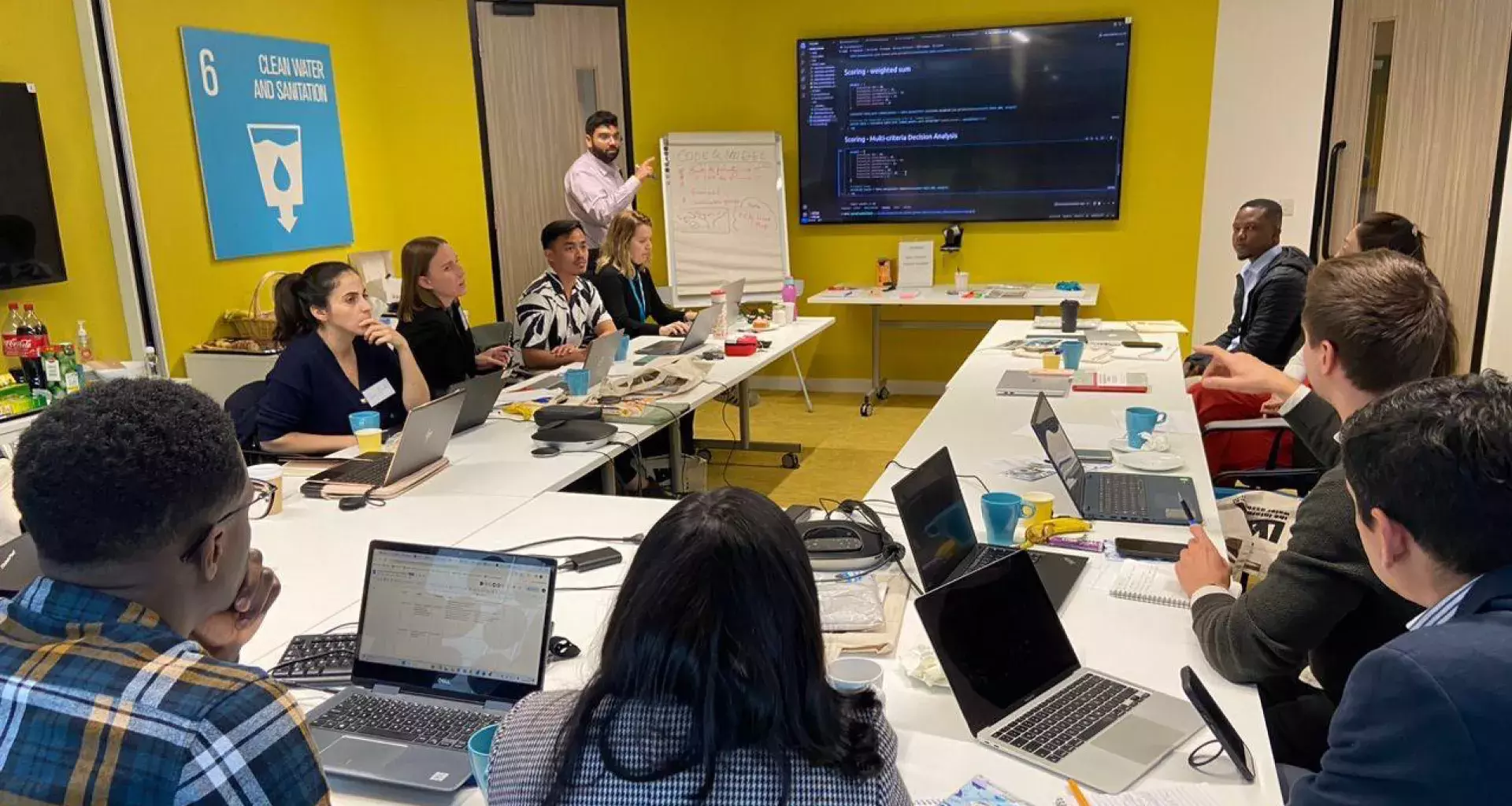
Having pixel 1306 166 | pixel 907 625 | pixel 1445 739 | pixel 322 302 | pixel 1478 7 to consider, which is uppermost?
pixel 1478 7

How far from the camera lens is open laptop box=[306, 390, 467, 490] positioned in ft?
8.54

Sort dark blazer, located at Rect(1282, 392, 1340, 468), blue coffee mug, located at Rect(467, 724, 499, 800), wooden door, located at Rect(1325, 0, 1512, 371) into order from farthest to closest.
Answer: wooden door, located at Rect(1325, 0, 1512, 371), dark blazer, located at Rect(1282, 392, 1340, 468), blue coffee mug, located at Rect(467, 724, 499, 800)

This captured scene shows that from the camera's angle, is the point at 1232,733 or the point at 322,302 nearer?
the point at 1232,733

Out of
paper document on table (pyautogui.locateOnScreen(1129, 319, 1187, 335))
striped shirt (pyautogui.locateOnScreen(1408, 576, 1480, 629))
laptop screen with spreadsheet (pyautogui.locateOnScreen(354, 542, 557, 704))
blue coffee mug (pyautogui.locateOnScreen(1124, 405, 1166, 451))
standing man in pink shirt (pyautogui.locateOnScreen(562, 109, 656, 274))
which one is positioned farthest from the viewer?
standing man in pink shirt (pyautogui.locateOnScreen(562, 109, 656, 274))

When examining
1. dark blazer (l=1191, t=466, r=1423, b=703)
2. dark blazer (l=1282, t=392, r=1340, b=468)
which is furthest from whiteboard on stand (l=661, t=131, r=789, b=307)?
dark blazer (l=1191, t=466, r=1423, b=703)

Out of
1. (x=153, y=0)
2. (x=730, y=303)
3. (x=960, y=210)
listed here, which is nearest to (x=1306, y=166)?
(x=960, y=210)

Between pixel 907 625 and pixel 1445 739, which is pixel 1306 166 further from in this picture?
pixel 1445 739

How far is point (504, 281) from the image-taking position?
21.8ft

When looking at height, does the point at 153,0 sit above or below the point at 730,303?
above

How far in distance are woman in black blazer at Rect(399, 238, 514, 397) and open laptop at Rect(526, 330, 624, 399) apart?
35 centimetres

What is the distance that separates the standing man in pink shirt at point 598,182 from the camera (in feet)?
18.7

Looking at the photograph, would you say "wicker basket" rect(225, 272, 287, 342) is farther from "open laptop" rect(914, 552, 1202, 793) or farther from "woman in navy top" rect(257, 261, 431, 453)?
"open laptop" rect(914, 552, 1202, 793)

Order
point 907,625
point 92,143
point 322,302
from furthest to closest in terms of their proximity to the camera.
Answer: point 92,143, point 322,302, point 907,625

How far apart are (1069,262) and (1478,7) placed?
7.79ft
